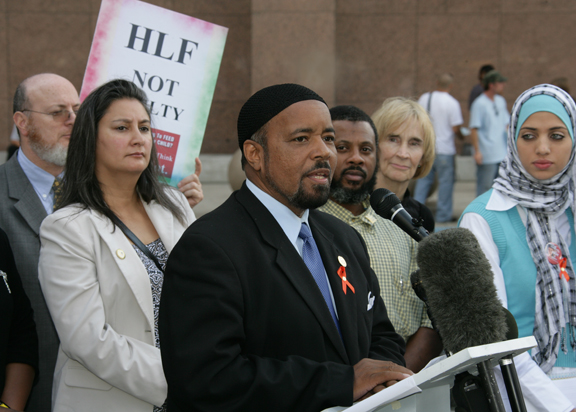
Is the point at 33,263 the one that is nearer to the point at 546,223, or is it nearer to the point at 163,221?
the point at 163,221

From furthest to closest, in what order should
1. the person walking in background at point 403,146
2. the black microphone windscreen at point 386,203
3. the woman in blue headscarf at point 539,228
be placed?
the person walking in background at point 403,146 → the woman in blue headscarf at point 539,228 → the black microphone windscreen at point 386,203

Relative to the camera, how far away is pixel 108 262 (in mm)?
2689

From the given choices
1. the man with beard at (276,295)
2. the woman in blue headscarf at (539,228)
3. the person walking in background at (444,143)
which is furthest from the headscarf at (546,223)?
the person walking in background at (444,143)

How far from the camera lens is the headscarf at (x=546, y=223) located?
281 cm

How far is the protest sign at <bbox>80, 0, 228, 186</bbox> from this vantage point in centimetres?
364

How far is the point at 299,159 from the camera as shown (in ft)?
6.96

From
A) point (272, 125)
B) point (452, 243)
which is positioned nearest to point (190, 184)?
point (272, 125)

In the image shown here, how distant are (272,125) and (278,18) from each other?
9804 mm

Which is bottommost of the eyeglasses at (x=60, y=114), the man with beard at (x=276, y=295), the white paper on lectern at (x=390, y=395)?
the white paper on lectern at (x=390, y=395)

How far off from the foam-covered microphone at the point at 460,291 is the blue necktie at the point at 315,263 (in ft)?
1.07

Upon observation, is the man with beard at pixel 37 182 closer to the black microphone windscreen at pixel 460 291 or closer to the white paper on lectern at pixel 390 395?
the black microphone windscreen at pixel 460 291

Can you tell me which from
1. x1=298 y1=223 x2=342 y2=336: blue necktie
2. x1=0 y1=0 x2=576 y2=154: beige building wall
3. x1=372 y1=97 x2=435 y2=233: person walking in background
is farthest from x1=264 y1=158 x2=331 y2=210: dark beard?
x1=0 y1=0 x2=576 y2=154: beige building wall

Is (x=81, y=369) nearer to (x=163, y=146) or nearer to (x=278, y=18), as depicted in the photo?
(x=163, y=146)

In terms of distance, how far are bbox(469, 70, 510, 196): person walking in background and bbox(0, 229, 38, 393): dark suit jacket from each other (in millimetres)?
7882
